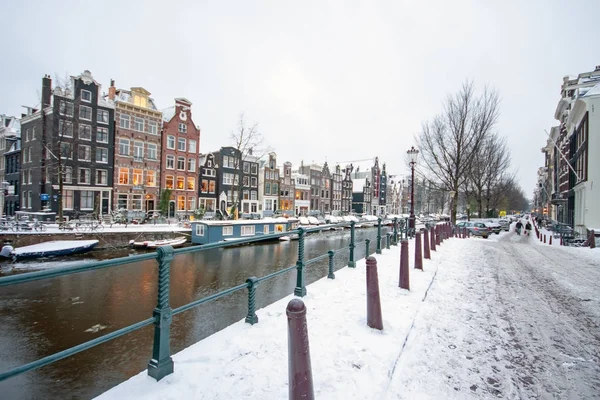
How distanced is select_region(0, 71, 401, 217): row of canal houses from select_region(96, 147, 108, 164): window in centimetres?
9

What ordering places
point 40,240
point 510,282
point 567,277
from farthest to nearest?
point 40,240
point 567,277
point 510,282

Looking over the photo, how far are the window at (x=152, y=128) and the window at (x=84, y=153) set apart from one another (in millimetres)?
7160

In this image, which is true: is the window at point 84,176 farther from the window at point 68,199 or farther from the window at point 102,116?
the window at point 102,116

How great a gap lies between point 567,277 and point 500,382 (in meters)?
7.04

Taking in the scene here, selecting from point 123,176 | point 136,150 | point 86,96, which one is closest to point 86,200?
point 123,176

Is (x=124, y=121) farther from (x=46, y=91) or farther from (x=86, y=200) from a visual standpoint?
(x=86, y=200)

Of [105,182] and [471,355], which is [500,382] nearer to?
[471,355]

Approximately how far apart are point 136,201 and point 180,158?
26.1 ft

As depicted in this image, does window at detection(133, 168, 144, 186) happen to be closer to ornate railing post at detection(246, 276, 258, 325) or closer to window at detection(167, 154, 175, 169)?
window at detection(167, 154, 175, 169)

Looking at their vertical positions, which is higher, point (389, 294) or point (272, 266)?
point (389, 294)

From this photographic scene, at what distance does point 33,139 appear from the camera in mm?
31781

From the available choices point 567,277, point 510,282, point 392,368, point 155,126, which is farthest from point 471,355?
point 155,126

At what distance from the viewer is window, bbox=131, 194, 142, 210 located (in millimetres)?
35269

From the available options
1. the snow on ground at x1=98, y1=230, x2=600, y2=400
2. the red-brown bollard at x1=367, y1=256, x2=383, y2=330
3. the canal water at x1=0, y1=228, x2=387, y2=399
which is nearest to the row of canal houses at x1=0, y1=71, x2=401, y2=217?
the canal water at x1=0, y1=228, x2=387, y2=399
